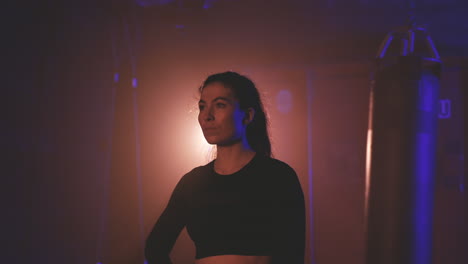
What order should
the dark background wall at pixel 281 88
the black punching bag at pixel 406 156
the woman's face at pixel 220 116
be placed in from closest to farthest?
the woman's face at pixel 220 116 < the black punching bag at pixel 406 156 < the dark background wall at pixel 281 88

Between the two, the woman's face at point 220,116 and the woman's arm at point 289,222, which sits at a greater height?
the woman's face at point 220,116

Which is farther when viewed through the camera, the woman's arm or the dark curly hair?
the dark curly hair

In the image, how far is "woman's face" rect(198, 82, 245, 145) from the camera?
1.04m

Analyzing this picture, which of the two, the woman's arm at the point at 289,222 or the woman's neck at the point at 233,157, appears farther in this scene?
the woman's neck at the point at 233,157

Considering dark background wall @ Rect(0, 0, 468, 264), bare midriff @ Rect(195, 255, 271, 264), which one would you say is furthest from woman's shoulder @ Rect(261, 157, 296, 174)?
dark background wall @ Rect(0, 0, 468, 264)

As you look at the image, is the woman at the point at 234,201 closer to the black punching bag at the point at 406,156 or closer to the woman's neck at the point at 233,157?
the woman's neck at the point at 233,157

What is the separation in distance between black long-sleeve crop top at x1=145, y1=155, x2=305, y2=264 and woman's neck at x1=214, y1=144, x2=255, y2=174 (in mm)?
19

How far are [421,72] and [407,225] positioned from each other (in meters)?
0.69

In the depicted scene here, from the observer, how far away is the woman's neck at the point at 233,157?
3.44 ft

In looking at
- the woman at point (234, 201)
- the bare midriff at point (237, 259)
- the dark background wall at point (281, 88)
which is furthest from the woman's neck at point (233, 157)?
the dark background wall at point (281, 88)

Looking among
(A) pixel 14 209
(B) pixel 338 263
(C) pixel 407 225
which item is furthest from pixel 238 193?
(B) pixel 338 263

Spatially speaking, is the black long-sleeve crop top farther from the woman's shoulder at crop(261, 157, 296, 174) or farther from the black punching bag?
the black punching bag

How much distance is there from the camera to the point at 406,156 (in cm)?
164

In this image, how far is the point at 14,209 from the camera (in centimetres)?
117
